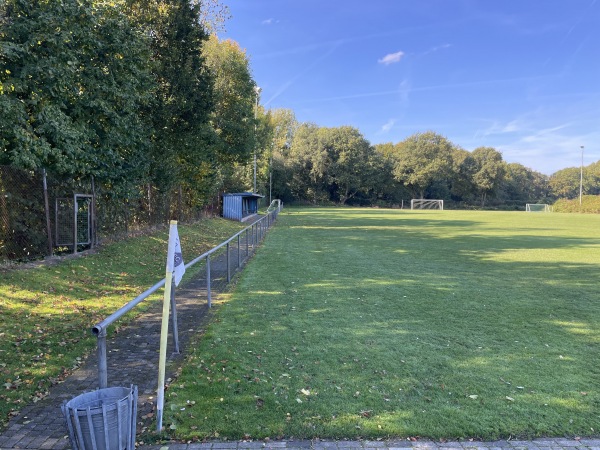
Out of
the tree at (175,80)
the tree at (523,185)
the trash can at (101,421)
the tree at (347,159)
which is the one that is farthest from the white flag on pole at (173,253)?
the tree at (523,185)

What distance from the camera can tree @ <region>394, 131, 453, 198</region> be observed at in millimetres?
79812

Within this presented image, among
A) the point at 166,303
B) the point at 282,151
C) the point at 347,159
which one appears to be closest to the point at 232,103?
the point at 166,303

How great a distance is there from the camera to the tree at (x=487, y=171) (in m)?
83.1

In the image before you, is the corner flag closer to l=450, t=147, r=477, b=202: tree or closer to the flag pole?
the flag pole

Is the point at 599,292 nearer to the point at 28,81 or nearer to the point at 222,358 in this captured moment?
the point at 222,358

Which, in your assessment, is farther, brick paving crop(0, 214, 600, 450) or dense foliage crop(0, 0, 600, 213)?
dense foliage crop(0, 0, 600, 213)

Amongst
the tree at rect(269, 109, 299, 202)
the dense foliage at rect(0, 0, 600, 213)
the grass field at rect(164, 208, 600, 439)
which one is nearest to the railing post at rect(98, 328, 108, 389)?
the grass field at rect(164, 208, 600, 439)

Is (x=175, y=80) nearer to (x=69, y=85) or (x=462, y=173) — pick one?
(x=69, y=85)

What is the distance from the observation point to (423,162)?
80.8m

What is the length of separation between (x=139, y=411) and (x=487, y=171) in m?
89.9

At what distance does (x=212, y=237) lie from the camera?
63.3ft

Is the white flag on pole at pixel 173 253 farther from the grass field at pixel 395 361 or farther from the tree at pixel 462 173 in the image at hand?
the tree at pixel 462 173

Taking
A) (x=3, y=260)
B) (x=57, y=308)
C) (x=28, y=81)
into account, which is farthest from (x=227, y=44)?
(x=57, y=308)

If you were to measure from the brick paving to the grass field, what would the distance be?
0.12 meters
